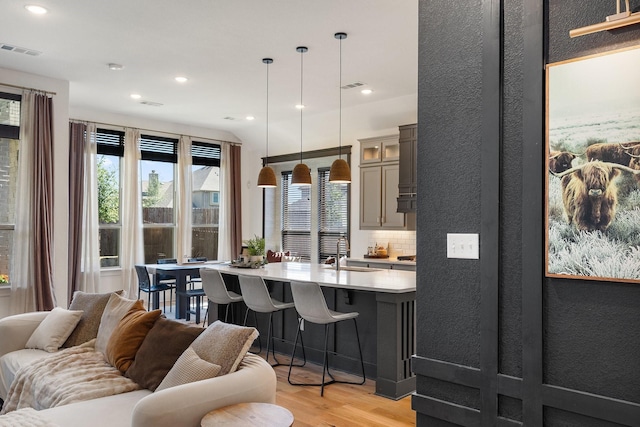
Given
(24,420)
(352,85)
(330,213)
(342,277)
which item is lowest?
(24,420)

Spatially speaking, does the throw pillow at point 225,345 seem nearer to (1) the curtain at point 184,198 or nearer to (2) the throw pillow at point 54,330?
(2) the throw pillow at point 54,330

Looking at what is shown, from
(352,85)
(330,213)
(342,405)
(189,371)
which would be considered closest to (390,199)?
(330,213)

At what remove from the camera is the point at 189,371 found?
2.62 metres

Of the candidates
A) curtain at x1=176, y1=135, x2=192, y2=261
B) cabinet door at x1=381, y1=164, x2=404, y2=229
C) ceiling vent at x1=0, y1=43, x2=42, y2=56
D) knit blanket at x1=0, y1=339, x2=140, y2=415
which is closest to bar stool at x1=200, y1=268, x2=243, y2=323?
knit blanket at x1=0, y1=339, x2=140, y2=415

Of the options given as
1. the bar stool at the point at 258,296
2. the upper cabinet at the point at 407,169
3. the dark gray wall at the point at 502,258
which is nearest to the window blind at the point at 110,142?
the bar stool at the point at 258,296

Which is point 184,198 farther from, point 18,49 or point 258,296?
point 258,296

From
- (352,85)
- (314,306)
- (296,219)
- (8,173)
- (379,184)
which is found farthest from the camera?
(296,219)

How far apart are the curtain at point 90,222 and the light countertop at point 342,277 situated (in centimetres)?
321

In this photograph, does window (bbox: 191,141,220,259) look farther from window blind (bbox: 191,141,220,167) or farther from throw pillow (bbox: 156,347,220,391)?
throw pillow (bbox: 156,347,220,391)

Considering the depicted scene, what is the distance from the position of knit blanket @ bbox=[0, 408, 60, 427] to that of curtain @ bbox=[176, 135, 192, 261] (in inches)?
254

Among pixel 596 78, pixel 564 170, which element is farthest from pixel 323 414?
pixel 596 78

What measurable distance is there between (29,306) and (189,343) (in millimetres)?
4252

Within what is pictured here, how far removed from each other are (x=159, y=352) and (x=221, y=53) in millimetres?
3477

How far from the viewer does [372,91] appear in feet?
22.4
